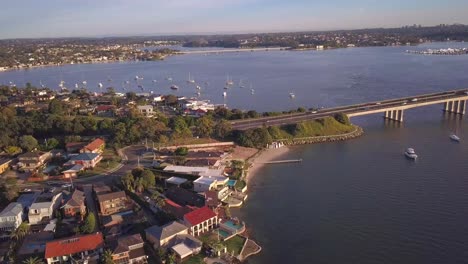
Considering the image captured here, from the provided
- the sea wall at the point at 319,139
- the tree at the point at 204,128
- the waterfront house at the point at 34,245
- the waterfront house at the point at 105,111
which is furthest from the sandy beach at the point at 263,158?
the waterfront house at the point at 105,111

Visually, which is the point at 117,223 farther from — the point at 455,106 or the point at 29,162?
the point at 455,106

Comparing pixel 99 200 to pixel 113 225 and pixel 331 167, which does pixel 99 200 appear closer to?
pixel 113 225

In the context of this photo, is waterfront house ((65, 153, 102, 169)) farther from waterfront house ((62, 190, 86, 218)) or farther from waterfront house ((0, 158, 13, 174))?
waterfront house ((62, 190, 86, 218))

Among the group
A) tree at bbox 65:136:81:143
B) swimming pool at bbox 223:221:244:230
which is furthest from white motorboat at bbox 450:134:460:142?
tree at bbox 65:136:81:143

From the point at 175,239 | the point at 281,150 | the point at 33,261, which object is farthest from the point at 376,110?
the point at 33,261

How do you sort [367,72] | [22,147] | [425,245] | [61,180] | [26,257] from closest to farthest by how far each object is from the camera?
[26,257]
[425,245]
[61,180]
[22,147]
[367,72]

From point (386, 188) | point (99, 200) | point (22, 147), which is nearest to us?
point (99, 200)

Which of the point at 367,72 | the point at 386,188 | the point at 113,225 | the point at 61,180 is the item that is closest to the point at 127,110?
the point at 61,180

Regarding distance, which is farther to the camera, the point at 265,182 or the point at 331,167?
the point at 331,167
